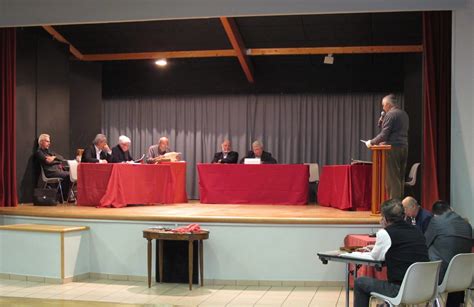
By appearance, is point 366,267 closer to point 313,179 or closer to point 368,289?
point 368,289

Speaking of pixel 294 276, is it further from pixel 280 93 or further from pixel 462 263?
pixel 280 93

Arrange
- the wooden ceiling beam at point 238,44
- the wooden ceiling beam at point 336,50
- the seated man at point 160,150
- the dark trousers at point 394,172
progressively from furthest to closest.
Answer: the wooden ceiling beam at point 336,50 → the seated man at point 160,150 → the wooden ceiling beam at point 238,44 → the dark trousers at point 394,172

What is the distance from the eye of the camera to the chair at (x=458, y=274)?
448 cm

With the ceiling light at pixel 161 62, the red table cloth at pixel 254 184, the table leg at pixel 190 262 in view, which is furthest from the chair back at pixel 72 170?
the ceiling light at pixel 161 62

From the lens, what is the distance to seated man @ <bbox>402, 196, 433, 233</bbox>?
5.53 meters

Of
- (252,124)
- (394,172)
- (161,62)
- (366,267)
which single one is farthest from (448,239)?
(161,62)

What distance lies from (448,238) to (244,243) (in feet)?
8.74

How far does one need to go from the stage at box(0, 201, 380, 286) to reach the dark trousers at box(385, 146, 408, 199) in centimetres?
37

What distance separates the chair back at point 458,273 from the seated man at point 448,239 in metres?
0.26

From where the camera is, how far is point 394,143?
23.3ft

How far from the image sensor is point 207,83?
1294 centimetres

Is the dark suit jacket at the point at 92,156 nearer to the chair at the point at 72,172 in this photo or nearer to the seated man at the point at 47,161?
the chair at the point at 72,172

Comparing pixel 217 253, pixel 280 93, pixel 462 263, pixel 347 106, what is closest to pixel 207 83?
pixel 280 93

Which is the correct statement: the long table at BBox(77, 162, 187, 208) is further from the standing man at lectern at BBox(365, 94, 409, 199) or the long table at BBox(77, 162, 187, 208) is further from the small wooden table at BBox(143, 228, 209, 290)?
the standing man at lectern at BBox(365, 94, 409, 199)
